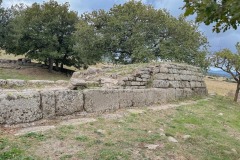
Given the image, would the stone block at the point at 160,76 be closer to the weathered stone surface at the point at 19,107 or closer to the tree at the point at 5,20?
the weathered stone surface at the point at 19,107

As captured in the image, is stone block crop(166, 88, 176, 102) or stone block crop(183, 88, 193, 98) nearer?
stone block crop(166, 88, 176, 102)

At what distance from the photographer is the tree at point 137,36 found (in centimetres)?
2345

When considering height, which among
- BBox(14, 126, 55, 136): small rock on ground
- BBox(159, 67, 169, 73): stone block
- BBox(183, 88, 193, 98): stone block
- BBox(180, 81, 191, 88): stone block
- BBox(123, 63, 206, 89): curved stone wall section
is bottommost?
BBox(14, 126, 55, 136): small rock on ground

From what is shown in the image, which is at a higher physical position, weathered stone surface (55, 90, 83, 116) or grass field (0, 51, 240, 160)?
weathered stone surface (55, 90, 83, 116)

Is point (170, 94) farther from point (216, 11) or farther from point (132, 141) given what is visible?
point (216, 11)

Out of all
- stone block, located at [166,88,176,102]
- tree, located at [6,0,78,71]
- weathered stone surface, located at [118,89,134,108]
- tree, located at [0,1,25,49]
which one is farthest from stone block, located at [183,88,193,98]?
tree, located at [0,1,25,49]

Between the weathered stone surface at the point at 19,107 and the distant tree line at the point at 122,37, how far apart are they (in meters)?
16.8

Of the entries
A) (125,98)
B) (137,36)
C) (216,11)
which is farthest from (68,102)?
(137,36)

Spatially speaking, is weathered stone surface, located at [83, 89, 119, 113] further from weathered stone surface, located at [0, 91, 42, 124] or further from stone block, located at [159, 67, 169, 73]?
stone block, located at [159, 67, 169, 73]

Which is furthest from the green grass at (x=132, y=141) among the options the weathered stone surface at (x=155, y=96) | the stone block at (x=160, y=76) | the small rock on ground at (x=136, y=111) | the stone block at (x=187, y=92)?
the stone block at (x=187, y=92)

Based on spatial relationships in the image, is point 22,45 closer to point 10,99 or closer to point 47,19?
A: point 47,19

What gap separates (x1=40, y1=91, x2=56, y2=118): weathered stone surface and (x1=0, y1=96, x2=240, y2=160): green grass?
743 mm

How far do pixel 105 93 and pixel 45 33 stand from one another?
23046mm

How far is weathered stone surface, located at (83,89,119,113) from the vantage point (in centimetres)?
719
